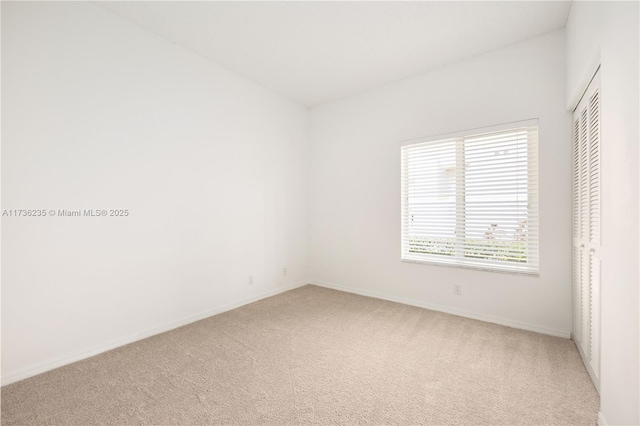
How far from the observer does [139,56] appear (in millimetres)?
2684

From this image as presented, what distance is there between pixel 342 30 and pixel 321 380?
10.1ft

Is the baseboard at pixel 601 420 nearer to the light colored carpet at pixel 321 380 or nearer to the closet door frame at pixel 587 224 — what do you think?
the light colored carpet at pixel 321 380

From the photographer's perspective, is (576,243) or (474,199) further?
(474,199)

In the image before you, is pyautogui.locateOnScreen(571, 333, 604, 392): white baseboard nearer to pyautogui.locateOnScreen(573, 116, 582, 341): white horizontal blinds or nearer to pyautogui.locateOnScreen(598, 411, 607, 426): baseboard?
pyautogui.locateOnScreen(573, 116, 582, 341): white horizontal blinds

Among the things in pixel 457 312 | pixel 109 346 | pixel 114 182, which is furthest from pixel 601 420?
pixel 114 182

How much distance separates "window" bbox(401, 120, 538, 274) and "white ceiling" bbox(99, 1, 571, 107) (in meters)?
0.93

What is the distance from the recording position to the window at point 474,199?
289cm

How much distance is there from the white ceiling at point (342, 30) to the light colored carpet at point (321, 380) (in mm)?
2978

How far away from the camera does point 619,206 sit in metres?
1.35

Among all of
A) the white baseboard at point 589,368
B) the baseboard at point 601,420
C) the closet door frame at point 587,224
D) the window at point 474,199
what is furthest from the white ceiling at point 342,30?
the baseboard at point 601,420

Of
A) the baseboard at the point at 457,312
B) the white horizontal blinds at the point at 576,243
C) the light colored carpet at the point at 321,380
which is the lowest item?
the light colored carpet at the point at 321,380

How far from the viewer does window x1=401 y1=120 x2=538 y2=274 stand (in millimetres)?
2895

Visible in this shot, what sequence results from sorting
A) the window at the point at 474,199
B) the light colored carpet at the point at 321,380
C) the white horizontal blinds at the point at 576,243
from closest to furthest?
the light colored carpet at the point at 321,380, the white horizontal blinds at the point at 576,243, the window at the point at 474,199

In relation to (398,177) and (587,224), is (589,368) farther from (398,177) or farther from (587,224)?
(398,177)
